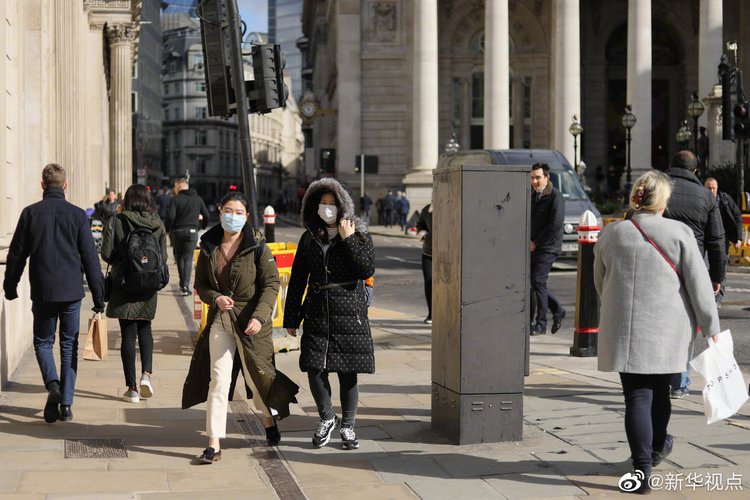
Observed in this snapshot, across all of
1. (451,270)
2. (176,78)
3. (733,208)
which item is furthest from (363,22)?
(176,78)

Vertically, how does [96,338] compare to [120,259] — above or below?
below

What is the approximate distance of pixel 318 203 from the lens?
8.38 m

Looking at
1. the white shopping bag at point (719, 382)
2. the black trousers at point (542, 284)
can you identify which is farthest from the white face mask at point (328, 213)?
the black trousers at point (542, 284)

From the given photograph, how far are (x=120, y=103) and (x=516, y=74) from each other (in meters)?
23.3

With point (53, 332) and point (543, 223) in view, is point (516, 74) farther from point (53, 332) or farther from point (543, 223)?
point (53, 332)

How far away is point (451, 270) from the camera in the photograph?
27.7 feet

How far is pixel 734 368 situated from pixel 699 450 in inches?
35.4

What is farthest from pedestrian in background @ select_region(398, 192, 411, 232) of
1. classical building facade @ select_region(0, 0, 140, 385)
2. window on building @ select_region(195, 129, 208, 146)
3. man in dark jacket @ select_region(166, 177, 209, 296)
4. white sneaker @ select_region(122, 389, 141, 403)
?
window on building @ select_region(195, 129, 208, 146)

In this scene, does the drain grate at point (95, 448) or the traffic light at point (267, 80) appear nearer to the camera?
the drain grate at point (95, 448)

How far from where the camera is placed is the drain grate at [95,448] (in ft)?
26.9

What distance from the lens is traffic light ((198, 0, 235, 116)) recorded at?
552 inches

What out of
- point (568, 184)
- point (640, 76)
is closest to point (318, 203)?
point (568, 184)

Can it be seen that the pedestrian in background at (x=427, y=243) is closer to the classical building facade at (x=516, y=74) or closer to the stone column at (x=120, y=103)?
the stone column at (x=120, y=103)

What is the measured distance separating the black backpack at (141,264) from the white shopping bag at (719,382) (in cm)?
468
